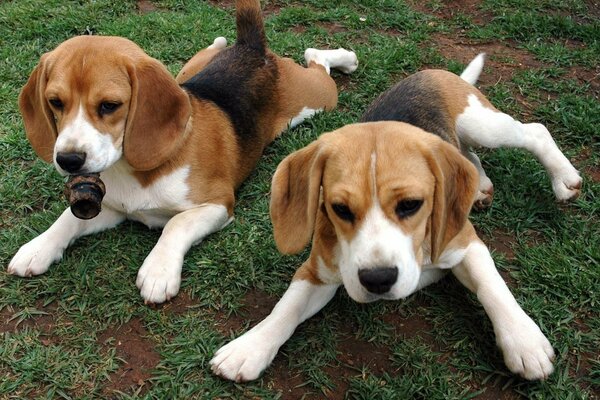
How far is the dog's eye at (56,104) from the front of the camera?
417cm

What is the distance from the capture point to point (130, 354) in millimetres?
3963

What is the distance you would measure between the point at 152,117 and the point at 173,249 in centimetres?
91

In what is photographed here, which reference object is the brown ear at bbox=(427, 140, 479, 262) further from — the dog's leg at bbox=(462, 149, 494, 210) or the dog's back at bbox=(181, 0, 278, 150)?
the dog's back at bbox=(181, 0, 278, 150)

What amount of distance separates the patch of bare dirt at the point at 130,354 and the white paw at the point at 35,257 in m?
0.76

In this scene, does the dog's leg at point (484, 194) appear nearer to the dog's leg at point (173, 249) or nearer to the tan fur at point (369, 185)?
the tan fur at point (369, 185)

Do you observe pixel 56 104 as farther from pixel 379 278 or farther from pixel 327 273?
pixel 379 278

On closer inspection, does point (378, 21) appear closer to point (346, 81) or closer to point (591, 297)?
point (346, 81)

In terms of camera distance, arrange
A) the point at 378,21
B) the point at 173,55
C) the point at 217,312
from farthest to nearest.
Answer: the point at 378,21 < the point at 173,55 < the point at 217,312

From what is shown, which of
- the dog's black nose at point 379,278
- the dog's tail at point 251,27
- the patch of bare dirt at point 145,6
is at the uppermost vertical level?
the dog's black nose at point 379,278

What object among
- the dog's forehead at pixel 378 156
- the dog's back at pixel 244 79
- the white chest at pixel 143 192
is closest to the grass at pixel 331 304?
the white chest at pixel 143 192

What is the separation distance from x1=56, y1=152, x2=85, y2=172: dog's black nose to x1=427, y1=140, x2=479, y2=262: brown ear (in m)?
2.14

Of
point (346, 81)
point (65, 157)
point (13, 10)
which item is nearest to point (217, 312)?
point (65, 157)

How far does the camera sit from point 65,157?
3977mm

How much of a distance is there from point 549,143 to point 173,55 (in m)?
4.29
